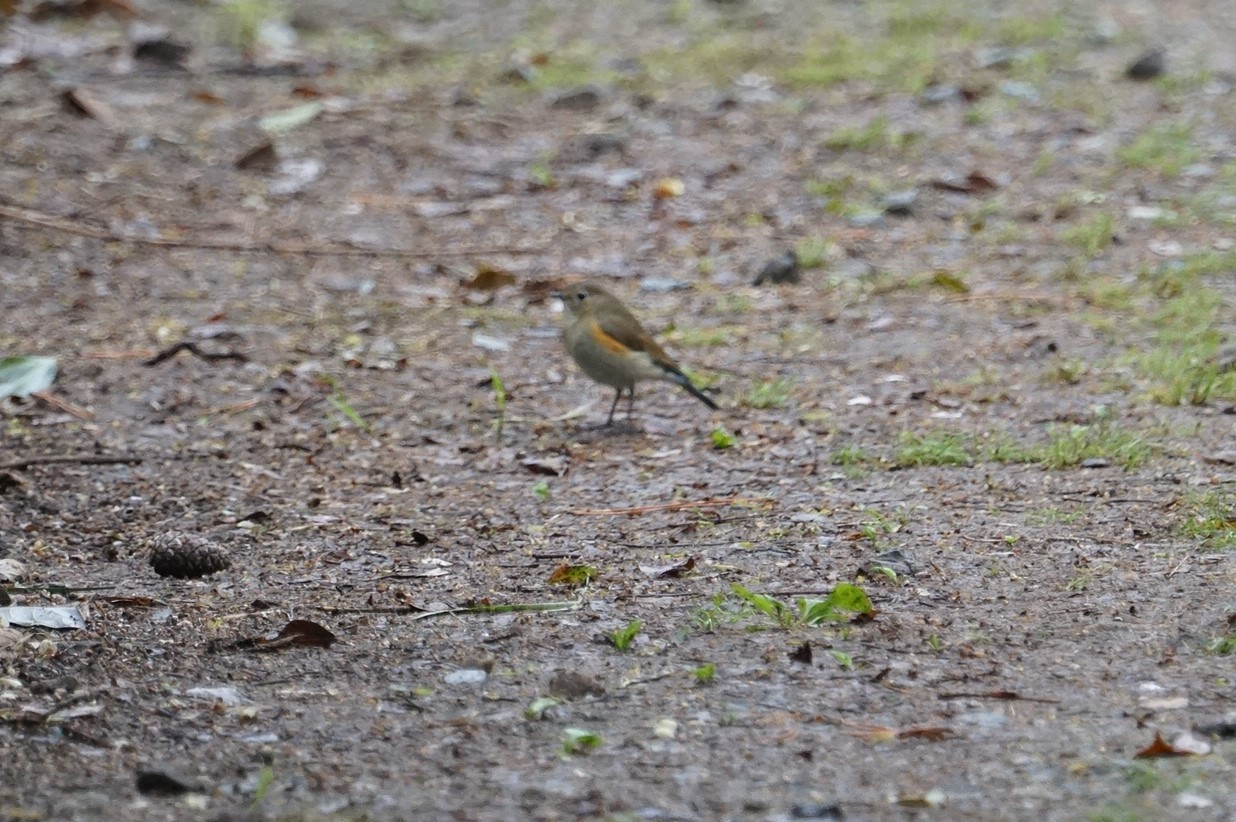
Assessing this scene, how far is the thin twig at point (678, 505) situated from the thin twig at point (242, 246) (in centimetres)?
300

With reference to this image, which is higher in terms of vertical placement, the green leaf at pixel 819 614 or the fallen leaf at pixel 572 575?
the green leaf at pixel 819 614

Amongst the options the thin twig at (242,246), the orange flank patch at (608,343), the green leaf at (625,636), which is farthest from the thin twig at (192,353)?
the green leaf at (625,636)

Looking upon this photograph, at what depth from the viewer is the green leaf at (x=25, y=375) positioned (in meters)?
5.94

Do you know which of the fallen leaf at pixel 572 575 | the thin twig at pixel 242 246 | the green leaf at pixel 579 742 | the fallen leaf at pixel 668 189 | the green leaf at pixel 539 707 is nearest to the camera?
the green leaf at pixel 579 742

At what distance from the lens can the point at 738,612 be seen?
3.99 metres

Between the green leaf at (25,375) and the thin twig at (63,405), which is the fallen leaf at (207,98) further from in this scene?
the thin twig at (63,405)

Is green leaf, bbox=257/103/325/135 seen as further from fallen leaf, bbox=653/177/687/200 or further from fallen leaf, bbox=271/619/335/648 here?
fallen leaf, bbox=271/619/335/648

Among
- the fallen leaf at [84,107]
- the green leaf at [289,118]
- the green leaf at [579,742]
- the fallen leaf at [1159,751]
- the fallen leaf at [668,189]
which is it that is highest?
the fallen leaf at [84,107]

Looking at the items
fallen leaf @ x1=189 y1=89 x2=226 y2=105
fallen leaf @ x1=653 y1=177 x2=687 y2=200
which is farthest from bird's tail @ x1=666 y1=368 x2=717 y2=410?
fallen leaf @ x1=189 y1=89 x2=226 y2=105

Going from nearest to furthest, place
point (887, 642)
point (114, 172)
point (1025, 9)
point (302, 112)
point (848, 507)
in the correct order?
point (887, 642) → point (848, 507) → point (114, 172) → point (302, 112) → point (1025, 9)

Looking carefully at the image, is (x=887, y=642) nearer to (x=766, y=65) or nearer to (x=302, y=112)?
(x=302, y=112)

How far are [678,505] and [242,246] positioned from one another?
3.50m

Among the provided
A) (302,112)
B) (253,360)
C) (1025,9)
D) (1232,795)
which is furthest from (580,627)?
(1025,9)

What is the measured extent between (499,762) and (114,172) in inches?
235
